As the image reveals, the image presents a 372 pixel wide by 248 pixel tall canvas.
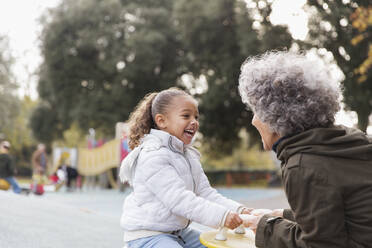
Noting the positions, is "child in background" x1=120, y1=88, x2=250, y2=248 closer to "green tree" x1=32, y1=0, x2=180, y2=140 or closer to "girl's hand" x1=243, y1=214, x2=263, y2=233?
"girl's hand" x1=243, y1=214, x2=263, y2=233

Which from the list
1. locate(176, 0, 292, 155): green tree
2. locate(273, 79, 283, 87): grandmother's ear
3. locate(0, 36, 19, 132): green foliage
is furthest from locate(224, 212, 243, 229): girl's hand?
locate(0, 36, 19, 132): green foliage

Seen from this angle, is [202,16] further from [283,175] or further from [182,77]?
[283,175]

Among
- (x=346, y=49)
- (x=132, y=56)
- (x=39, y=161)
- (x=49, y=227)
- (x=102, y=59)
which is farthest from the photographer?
(x=102, y=59)

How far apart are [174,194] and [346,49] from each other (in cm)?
1440

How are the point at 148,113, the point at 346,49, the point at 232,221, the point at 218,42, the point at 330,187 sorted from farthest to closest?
1. the point at 218,42
2. the point at 346,49
3. the point at 148,113
4. the point at 232,221
5. the point at 330,187

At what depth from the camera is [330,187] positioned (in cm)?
144

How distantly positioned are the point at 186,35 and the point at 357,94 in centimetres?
792

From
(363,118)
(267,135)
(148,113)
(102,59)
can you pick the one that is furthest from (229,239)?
(102,59)

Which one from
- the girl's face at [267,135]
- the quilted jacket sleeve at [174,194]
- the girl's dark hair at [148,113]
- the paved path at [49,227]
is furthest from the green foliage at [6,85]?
A: the girl's face at [267,135]

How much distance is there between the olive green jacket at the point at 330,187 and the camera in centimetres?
144

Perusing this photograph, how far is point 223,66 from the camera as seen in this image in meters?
18.5

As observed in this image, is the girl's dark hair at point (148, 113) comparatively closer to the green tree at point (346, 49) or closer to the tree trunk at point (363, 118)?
the green tree at point (346, 49)

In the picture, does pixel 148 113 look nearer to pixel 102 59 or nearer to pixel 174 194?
pixel 174 194

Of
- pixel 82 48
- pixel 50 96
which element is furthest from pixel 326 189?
pixel 50 96
